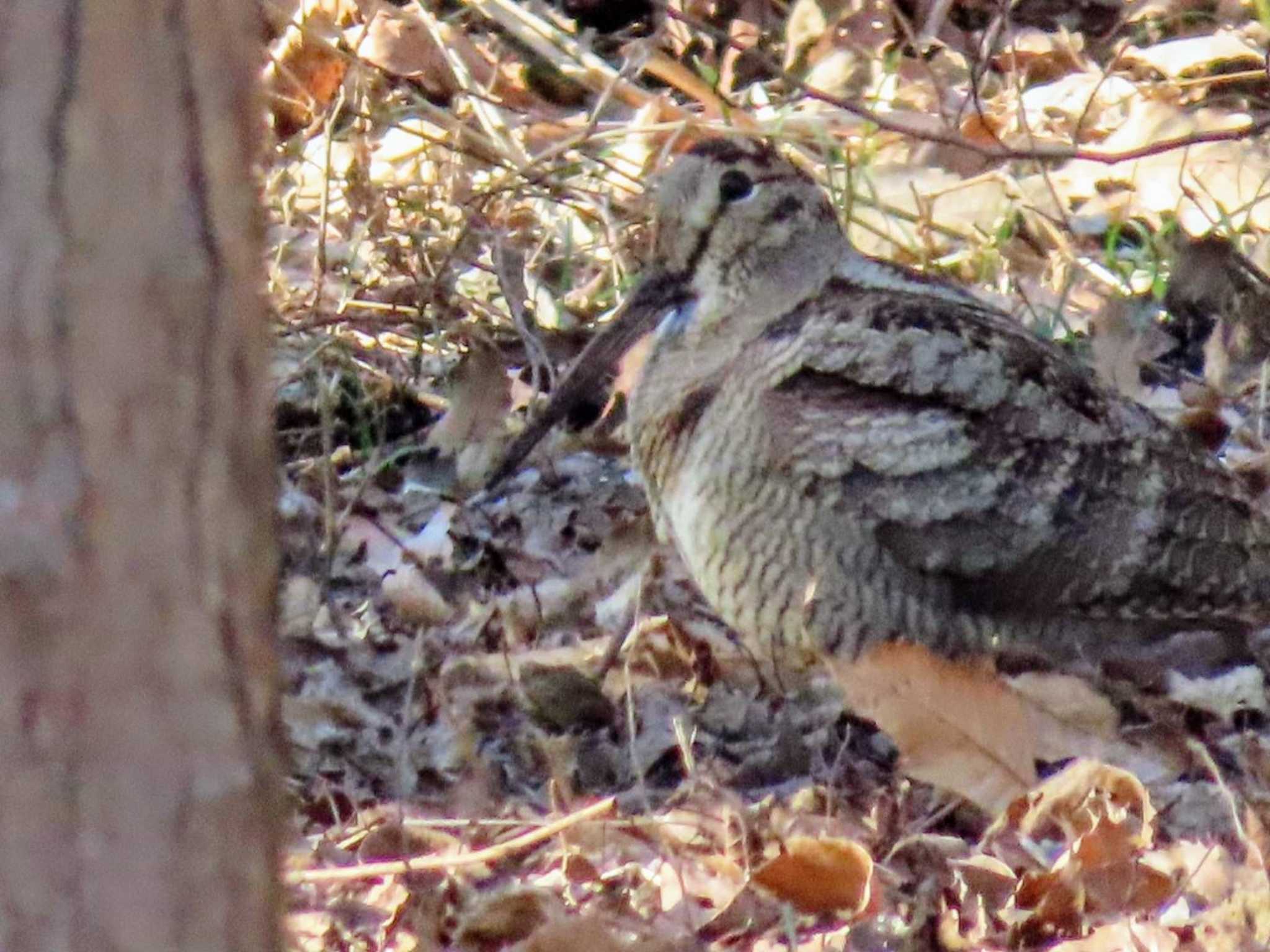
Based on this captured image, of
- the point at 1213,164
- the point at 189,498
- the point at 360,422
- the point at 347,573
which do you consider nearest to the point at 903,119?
the point at 1213,164

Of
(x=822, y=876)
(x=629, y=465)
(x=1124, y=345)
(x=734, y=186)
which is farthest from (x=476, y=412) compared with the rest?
(x=822, y=876)

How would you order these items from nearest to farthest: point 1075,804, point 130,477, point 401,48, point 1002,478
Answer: point 130,477, point 1075,804, point 1002,478, point 401,48

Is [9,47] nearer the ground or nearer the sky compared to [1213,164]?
nearer the sky

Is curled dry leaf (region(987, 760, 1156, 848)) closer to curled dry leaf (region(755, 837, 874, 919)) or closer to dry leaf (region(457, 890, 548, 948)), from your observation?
curled dry leaf (region(755, 837, 874, 919))

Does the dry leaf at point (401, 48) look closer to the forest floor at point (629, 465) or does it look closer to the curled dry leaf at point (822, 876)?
the forest floor at point (629, 465)

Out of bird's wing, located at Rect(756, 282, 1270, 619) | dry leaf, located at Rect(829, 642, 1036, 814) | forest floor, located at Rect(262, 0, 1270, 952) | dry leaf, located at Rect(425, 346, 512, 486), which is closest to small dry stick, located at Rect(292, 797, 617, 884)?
forest floor, located at Rect(262, 0, 1270, 952)

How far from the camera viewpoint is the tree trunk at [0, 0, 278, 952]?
59.1 inches

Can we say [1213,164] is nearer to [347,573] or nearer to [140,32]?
[347,573]

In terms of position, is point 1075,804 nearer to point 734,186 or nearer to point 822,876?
point 822,876

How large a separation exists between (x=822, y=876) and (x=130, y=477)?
154 centimetres

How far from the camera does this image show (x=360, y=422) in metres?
5.16

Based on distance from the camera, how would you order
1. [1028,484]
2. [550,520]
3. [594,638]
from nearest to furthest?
[1028,484], [594,638], [550,520]

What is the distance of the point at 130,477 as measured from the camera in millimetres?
1538

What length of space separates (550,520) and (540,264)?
1.07 meters
